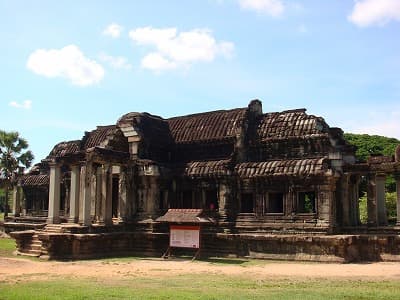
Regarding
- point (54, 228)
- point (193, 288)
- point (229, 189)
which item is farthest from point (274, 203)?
point (193, 288)

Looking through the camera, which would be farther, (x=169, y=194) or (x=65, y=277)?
(x=169, y=194)

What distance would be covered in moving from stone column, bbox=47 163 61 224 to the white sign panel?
20.8 ft

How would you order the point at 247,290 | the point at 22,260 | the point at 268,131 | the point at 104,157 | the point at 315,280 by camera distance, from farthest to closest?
the point at 268,131
the point at 104,157
the point at 22,260
the point at 315,280
the point at 247,290

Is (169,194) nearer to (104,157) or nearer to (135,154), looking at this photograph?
(135,154)

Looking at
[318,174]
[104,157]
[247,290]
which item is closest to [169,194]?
[104,157]

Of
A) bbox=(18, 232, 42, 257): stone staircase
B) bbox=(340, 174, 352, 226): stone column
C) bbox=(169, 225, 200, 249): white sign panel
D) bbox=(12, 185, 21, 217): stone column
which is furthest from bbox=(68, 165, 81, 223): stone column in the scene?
bbox=(12, 185, 21, 217): stone column

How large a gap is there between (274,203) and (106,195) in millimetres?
9085

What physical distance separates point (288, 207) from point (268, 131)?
4700 millimetres

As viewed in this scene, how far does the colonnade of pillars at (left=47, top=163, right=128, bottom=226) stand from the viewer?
76.3ft

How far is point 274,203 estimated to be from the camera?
2461 centimetres

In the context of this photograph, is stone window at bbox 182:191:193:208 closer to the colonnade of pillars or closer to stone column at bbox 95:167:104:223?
the colonnade of pillars

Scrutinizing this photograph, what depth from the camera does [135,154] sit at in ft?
88.3

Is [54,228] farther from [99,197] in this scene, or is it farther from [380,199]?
[380,199]

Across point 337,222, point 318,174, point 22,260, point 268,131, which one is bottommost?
point 22,260
